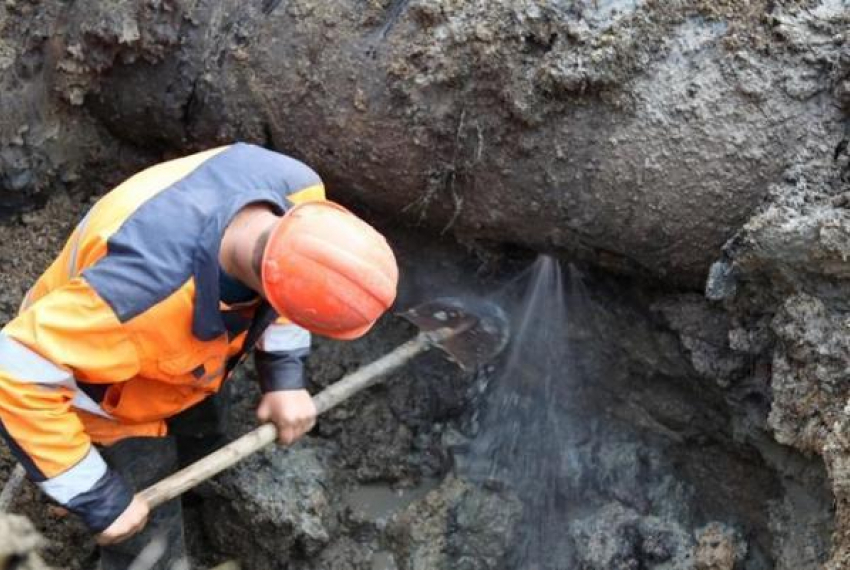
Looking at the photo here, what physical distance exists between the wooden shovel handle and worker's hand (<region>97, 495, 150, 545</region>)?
1.1 inches

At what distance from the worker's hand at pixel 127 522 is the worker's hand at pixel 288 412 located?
1.23 feet

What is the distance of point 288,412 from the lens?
2.57 meters

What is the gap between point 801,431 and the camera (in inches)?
92.1

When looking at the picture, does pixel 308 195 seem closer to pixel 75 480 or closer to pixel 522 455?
pixel 75 480

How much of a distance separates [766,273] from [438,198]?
0.93 metres

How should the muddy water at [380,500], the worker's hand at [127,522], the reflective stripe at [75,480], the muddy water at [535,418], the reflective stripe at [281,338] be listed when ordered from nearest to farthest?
the reflective stripe at [75,480] < the worker's hand at [127,522] < the reflective stripe at [281,338] < the muddy water at [535,418] < the muddy water at [380,500]

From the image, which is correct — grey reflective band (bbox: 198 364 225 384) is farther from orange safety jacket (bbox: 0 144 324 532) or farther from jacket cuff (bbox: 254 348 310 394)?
jacket cuff (bbox: 254 348 310 394)

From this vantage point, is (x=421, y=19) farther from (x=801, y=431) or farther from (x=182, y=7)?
(x=801, y=431)

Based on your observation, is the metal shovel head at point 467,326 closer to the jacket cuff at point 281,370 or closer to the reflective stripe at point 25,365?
the jacket cuff at point 281,370

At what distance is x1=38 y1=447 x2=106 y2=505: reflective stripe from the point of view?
7.18ft

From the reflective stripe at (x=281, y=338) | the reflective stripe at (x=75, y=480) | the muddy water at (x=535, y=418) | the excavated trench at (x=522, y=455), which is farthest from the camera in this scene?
the muddy water at (x=535, y=418)

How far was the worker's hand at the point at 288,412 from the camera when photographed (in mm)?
2570

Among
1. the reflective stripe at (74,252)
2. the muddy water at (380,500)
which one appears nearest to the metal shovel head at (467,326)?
the muddy water at (380,500)

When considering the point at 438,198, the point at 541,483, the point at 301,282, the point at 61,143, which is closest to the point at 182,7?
the point at 61,143
